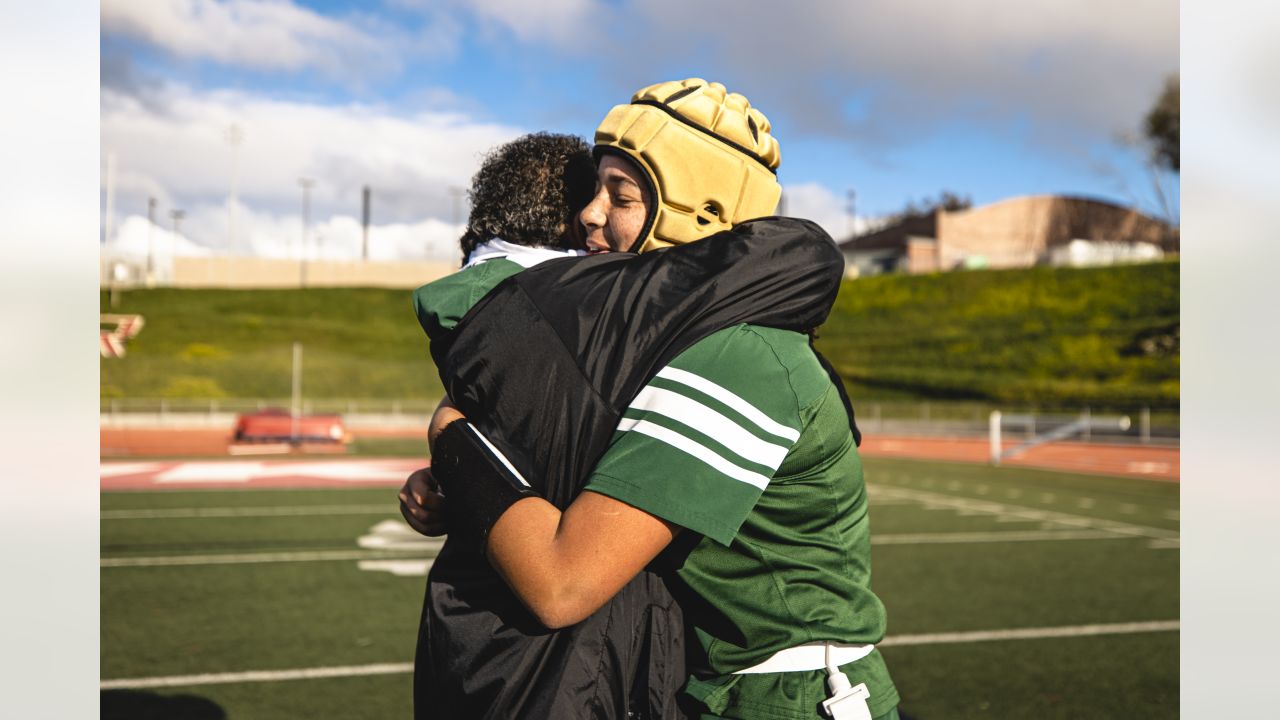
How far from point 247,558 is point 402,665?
3.67 metres

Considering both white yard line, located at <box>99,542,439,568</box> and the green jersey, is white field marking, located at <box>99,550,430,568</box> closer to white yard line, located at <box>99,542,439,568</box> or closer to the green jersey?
white yard line, located at <box>99,542,439,568</box>

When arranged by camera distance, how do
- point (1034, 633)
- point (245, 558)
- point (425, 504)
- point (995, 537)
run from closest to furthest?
point (425, 504), point (1034, 633), point (245, 558), point (995, 537)

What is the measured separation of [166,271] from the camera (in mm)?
68375

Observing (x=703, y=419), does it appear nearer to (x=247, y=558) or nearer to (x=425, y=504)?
(x=425, y=504)

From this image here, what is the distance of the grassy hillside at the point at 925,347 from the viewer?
119 feet

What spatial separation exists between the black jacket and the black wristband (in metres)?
0.03

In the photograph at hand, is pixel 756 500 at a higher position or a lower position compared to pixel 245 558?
higher

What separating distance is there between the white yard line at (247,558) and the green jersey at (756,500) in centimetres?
751

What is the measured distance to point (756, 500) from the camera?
1252mm

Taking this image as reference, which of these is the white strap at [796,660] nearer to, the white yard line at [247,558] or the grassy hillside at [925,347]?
the white yard line at [247,558]

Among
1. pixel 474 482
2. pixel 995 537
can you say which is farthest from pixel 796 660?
pixel 995 537

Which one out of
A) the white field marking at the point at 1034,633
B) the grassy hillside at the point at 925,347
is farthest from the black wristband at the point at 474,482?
the grassy hillside at the point at 925,347

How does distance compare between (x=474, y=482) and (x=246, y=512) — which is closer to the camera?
(x=474, y=482)

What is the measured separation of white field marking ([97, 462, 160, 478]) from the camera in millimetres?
15605
